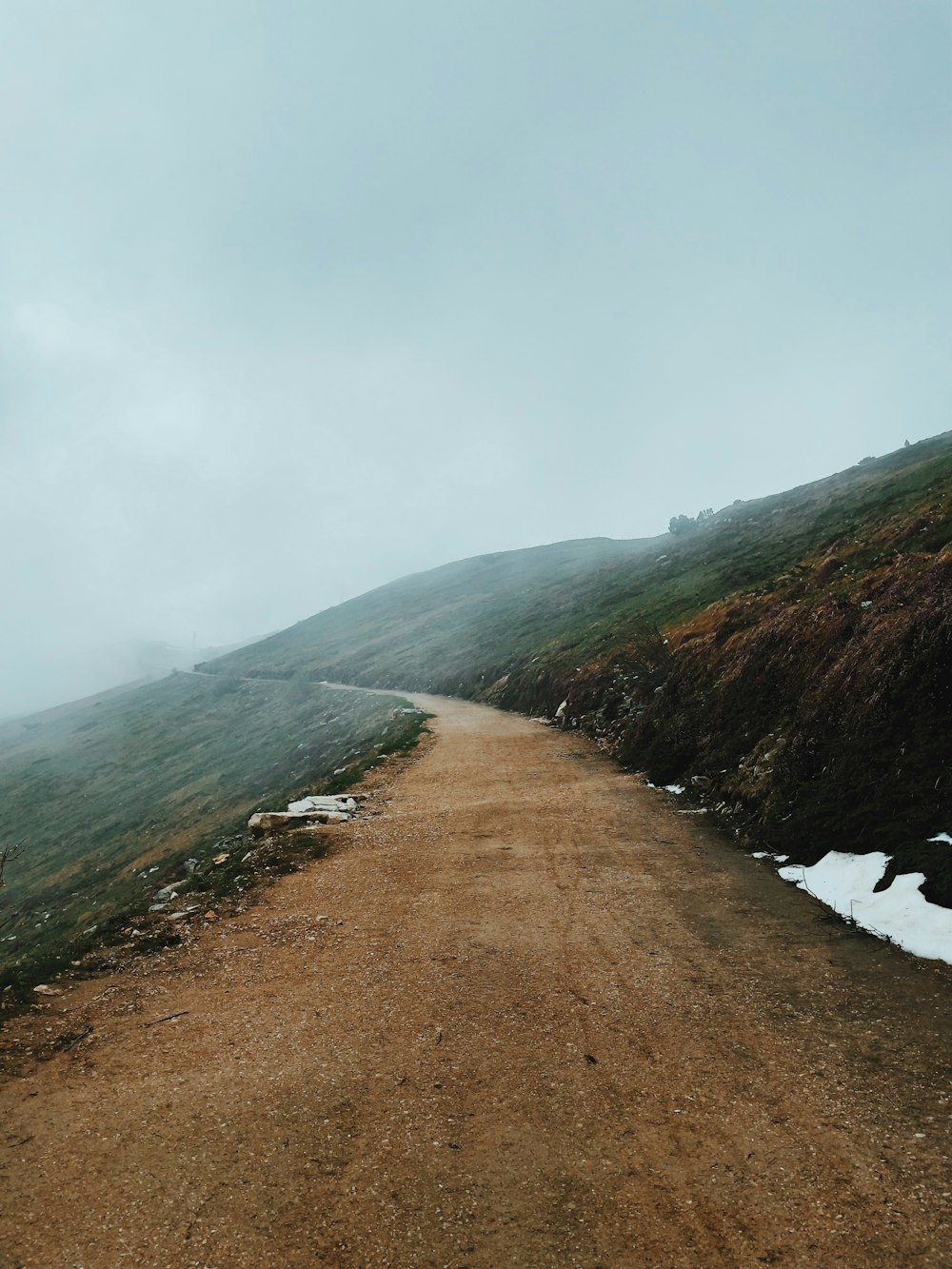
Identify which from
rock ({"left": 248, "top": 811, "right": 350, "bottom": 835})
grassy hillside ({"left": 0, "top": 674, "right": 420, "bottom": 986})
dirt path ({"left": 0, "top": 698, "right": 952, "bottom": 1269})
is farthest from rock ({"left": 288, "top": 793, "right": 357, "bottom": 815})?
dirt path ({"left": 0, "top": 698, "right": 952, "bottom": 1269})

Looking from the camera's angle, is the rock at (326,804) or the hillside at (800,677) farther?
the rock at (326,804)

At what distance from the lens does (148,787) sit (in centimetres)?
5128

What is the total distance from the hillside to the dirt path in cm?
288

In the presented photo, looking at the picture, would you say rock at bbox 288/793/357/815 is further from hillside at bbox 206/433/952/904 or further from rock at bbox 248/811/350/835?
hillside at bbox 206/433/952/904

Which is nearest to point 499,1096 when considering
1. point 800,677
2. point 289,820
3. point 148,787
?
point 289,820

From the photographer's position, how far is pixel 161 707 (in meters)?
90.0

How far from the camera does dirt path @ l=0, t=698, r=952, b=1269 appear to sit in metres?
4.34

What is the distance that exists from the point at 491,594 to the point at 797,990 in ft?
344

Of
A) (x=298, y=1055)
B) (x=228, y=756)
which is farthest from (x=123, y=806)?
(x=298, y=1055)

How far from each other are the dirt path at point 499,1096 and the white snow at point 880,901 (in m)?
0.38

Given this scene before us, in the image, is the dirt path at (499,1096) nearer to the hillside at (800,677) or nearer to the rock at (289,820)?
the hillside at (800,677)

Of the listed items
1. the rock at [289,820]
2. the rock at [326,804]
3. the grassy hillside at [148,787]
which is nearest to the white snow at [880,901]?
the rock at [289,820]

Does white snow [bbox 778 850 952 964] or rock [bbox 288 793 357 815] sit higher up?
rock [bbox 288 793 357 815]

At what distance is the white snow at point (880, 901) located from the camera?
26.6 ft
